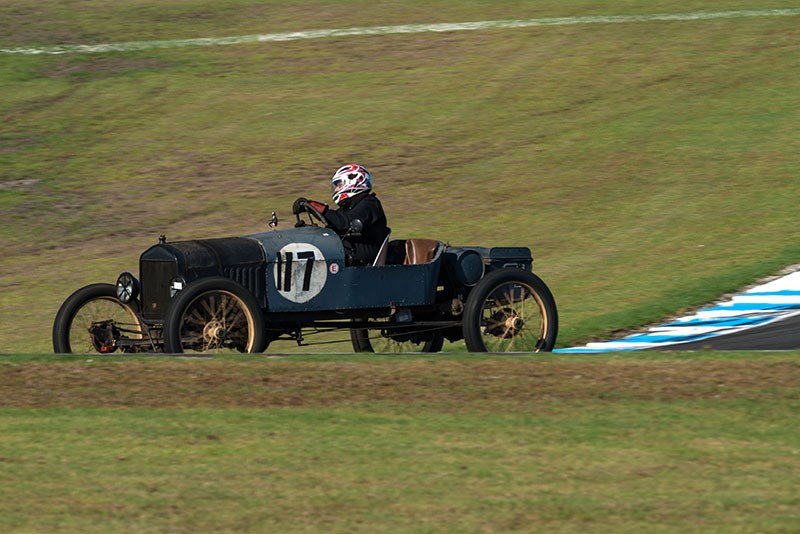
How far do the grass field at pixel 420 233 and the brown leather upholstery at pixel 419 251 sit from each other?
7.54 ft

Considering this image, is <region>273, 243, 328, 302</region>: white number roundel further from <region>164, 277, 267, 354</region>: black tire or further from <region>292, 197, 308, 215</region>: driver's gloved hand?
<region>164, 277, 267, 354</region>: black tire

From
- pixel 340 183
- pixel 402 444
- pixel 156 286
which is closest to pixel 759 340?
pixel 340 183

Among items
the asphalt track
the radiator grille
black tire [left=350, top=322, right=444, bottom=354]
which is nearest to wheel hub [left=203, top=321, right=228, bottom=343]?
→ the radiator grille

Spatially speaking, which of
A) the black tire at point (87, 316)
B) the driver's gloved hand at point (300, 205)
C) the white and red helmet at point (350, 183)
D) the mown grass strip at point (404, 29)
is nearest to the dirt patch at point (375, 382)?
the black tire at point (87, 316)

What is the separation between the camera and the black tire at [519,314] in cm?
1132

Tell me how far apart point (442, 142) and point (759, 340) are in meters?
12.6

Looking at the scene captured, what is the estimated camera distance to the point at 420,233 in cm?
1958

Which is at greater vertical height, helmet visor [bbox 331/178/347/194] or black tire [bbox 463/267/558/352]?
helmet visor [bbox 331/178/347/194]

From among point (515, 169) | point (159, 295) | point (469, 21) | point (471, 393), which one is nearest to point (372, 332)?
point (159, 295)

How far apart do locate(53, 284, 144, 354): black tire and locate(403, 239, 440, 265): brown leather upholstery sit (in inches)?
96.3

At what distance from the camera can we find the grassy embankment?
59.7ft

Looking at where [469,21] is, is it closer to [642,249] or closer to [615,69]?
[615,69]

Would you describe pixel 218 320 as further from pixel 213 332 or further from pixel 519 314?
pixel 519 314

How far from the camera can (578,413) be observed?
8250 mm
